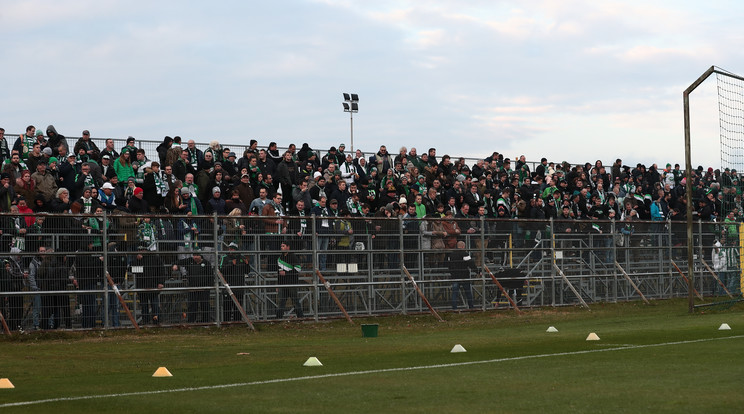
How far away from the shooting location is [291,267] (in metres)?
22.3

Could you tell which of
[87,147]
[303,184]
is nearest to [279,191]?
[303,184]

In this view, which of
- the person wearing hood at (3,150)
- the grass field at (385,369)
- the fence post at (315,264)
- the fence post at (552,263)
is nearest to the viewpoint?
the grass field at (385,369)

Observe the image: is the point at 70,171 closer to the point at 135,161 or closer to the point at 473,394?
the point at 135,161

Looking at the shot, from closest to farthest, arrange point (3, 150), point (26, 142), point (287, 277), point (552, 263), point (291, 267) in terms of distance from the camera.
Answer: point (287, 277)
point (291, 267)
point (3, 150)
point (26, 142)
point (552, 263)

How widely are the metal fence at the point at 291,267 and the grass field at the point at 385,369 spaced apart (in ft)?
1.97

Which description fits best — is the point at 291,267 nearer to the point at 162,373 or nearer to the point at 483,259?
the point at 483,259

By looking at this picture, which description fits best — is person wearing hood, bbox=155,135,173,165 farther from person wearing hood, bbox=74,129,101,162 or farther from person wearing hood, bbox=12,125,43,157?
person wearing hood, bbox=12,125,43,157

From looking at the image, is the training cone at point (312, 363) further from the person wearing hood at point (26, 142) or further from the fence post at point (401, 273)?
the person wearing hood at point (26, 142)

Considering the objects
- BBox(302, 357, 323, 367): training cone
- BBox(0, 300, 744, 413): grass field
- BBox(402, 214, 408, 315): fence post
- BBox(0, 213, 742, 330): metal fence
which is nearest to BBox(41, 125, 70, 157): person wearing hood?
BBox(0, 213, 742, 330): metal fence

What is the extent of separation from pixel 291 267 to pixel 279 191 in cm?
567

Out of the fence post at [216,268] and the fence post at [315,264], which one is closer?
the fence post at [216,268]

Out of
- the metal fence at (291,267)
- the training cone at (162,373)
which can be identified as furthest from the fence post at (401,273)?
the training cone at (162,373)

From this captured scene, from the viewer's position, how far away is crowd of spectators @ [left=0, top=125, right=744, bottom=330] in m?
21.4

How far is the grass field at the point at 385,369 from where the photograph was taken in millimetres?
9281
